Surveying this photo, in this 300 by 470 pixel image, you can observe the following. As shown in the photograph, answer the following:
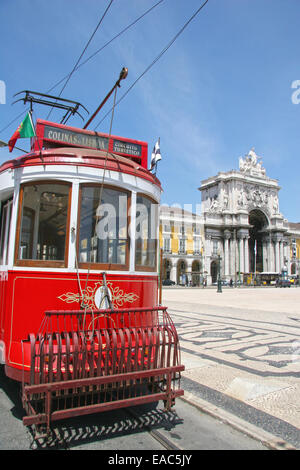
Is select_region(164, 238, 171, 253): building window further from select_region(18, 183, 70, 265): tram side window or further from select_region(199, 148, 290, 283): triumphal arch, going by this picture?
select_region(18, 183, 70, 265): tram side window

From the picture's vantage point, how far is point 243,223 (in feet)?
257

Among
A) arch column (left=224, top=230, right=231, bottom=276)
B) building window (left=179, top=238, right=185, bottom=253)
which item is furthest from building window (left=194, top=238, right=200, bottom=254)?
arch column (left=224, top=230, right=231, bottom=276)

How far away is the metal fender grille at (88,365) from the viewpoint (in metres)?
3.29

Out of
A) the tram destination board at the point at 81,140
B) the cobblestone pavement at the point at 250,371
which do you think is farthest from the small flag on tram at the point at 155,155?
the cobblestone pavement at the point at 250,371

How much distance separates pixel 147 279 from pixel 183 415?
1.74 metres

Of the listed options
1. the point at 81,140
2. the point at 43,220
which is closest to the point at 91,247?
the point at 43,220

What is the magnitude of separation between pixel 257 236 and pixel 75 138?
86.1m

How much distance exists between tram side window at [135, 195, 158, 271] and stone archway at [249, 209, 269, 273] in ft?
268

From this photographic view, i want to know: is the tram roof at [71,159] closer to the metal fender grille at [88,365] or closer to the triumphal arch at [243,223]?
the metal fender grille at [88,365]

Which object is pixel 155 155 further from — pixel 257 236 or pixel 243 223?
pixel 257 236

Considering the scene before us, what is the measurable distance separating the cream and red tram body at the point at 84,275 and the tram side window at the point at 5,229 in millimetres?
18

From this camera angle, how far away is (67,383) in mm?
3307
